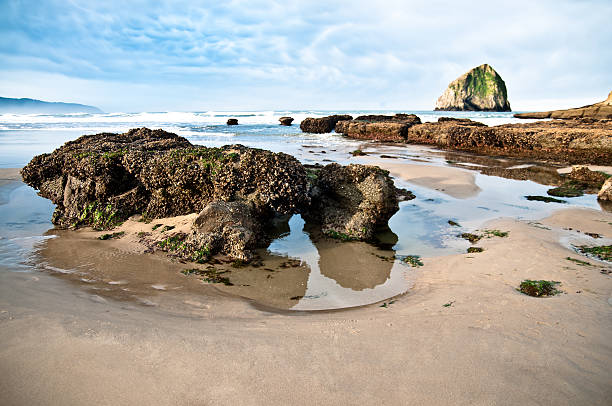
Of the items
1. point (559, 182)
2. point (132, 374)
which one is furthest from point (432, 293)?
point (559, 182)

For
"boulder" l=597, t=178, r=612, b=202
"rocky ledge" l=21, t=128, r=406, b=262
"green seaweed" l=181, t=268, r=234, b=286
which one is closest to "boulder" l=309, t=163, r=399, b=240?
"rocky ledge" l=21, t=128, r=406, b=262

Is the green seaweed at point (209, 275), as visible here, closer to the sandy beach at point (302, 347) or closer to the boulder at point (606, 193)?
the sandy beach at point (302, 347)

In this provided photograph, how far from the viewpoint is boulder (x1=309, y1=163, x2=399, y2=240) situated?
5.71 metres

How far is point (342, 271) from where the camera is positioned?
4.55 metres

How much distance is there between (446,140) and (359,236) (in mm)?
19424

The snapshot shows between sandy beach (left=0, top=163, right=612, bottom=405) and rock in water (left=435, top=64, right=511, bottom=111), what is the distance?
111 meters

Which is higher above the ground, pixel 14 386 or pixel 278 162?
pixel 278 162

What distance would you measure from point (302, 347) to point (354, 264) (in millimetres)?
2331

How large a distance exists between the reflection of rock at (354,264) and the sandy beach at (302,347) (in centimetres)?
69

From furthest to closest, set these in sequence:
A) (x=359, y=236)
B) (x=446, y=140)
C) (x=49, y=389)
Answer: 1. (x=446, y=140)
2. (x=359, y=236)
3. (x=49, y=389)

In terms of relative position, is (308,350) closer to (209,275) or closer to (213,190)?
(209,275)

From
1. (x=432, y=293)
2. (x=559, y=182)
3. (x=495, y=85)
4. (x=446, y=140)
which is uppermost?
(x=495, y=85)

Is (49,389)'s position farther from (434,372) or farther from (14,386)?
(434,372)

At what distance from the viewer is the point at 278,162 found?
18.8 feet
